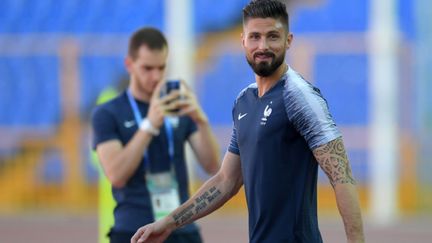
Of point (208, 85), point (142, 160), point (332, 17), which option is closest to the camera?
point (142, 160)

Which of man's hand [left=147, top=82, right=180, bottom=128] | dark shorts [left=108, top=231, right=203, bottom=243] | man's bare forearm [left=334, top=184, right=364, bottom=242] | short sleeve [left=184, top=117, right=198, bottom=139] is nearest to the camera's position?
man's bare forearm [left=334, top=184, right=364, bottom=242]

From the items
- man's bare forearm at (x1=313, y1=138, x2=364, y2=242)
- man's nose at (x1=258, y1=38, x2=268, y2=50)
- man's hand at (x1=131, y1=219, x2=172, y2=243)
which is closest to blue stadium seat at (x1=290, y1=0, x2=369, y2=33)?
man's hand at (x1=131, y1=219, x2=172, y2=243)

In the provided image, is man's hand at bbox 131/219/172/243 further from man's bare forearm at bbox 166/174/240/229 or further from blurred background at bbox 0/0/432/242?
blurred background at bbox 0/0/432/242

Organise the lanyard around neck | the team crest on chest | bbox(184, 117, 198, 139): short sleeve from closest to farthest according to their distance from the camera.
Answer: the team crest on chest < the lanyard around neck < bbox(184, 117, 198, 139): short sleeve

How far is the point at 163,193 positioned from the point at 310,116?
191 cm

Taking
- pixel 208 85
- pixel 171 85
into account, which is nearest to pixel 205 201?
pixel 171 85

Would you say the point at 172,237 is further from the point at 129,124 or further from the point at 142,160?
the point at 129,124

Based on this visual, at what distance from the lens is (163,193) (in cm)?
579

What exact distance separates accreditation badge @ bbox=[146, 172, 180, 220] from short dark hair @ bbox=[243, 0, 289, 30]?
1.75 meters

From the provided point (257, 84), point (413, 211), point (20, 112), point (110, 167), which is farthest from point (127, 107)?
point (20, 112)

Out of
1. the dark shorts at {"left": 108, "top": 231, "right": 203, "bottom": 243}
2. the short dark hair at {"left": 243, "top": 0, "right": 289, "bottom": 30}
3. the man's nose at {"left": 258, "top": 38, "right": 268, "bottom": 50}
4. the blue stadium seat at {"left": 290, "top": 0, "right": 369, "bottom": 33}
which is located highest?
the blue stadium seat at {"left": 290, "top": 0, "right": 369, "bottom": 33}

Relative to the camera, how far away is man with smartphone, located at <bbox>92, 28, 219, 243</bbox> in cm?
571

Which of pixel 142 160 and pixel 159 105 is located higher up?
pixel 159 105

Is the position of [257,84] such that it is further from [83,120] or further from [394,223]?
[83,120]
